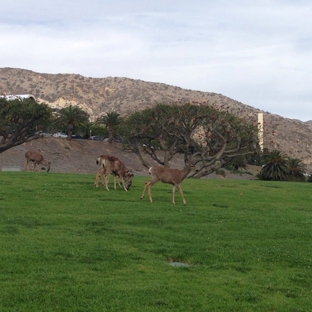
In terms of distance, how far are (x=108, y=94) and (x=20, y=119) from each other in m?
103

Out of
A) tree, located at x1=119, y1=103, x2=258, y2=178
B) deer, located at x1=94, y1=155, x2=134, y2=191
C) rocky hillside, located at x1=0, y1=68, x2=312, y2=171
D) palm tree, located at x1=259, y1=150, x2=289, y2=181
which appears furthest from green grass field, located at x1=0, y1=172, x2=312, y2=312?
rocky hillside, located at x1=0, y1=68, x2=312, y2=171

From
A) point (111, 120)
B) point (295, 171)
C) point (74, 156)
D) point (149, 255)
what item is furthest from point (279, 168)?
point (149, 255)

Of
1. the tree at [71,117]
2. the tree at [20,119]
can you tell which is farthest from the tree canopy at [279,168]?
the tree at [71,117]

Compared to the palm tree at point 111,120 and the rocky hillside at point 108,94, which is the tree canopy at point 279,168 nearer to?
the palm tree at point 111,120

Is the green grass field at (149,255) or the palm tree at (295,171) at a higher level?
the palm tree at (295,171)

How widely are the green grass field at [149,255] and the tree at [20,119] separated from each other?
29.6m

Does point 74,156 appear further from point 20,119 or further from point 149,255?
point 149,255

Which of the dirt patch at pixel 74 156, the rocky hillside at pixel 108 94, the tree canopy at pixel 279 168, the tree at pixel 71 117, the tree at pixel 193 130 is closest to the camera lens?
the tree at pixel 193 130

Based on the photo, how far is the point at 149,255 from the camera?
40.1 feet

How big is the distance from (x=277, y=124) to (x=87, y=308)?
131 m

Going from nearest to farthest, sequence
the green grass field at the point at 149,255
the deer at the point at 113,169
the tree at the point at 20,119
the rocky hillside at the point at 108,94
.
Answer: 1. the green grass field at the point at 149,255
2. the deer at the point at 113,169
3. the tree at the point at 20,119
4. the rocky hillside at the point at 108,94

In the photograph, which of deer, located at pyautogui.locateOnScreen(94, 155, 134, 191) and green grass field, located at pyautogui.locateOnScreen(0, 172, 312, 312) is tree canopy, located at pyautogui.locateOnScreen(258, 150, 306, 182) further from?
green grass field, located at pyautogui.locateOnScreen(0, 172, 312, 312)

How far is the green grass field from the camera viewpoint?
907cm

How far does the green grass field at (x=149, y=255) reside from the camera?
9.07 metres
